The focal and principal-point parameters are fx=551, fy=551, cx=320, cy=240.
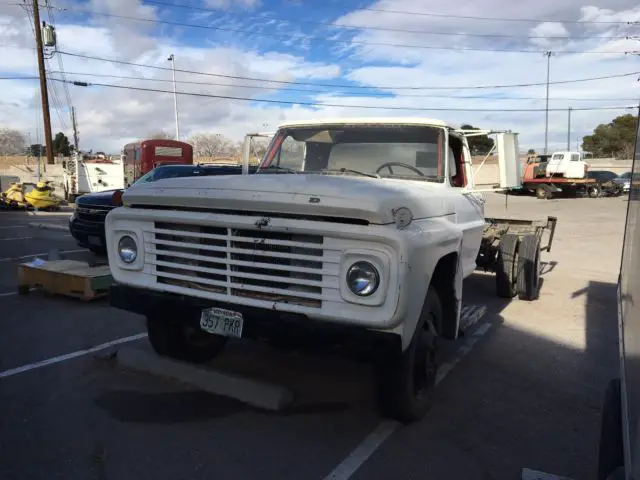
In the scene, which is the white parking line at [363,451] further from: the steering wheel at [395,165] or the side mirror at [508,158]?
the side mirror at [508,158]

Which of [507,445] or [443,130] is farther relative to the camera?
[443,130]

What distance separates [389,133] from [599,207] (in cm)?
2552

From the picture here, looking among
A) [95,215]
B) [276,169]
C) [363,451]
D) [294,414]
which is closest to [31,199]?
[95,215]

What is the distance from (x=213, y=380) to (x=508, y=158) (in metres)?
3.30

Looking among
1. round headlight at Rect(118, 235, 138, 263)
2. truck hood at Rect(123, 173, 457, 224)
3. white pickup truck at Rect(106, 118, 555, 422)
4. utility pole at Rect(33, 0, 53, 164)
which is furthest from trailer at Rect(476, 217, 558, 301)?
utility pole at Rect(33, 0, 53, 164)

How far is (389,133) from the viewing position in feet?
16.4

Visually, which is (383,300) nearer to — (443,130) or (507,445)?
(507,445)

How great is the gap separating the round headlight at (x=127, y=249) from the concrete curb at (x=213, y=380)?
1032 millimetres

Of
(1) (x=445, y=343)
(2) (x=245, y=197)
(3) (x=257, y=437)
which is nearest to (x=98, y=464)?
(3) (x=257, y=437)

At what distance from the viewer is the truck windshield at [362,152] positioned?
4.84 metres

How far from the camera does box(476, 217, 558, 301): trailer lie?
761 centimetres

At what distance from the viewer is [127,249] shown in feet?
13.3

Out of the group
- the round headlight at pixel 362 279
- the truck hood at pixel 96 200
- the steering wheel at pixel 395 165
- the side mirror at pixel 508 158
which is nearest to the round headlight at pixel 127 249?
the round headlight at pixel 362 279

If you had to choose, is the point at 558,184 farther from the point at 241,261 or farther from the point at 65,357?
the point at 241,261
